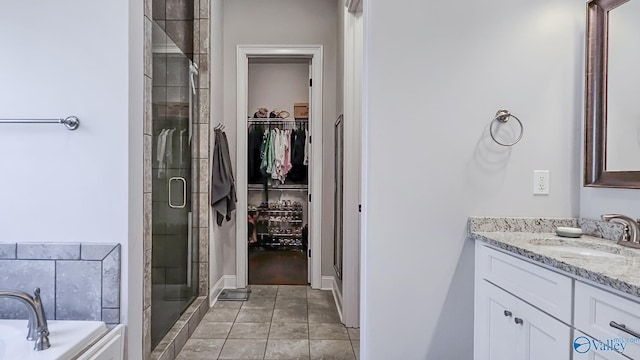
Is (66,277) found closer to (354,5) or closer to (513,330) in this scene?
(513,330)

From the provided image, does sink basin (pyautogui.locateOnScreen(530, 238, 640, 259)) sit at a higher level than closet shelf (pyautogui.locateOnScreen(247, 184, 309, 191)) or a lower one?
lower

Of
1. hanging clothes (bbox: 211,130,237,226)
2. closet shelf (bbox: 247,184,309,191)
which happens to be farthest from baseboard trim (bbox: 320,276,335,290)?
closet shelf (bbox: 247,184,309,191)

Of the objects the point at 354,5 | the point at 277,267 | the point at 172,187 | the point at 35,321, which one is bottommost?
the point at 277,267

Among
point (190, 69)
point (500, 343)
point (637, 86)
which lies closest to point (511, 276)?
point (500, 343)

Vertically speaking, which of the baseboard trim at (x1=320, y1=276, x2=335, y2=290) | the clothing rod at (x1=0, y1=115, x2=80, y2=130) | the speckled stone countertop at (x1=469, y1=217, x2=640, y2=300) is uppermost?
the clothing rod at (x1=0, y1=115, x2=80, y2=130)

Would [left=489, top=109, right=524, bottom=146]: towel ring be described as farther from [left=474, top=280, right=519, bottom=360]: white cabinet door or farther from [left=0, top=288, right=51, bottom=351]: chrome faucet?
[left=0, top=288, right=51, bottom=351]: chrome faucet

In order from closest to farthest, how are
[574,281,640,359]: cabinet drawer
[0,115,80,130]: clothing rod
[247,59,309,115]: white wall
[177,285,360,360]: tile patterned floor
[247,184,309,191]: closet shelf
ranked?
[574,281,640,359]: cabinet drawer
[0,115,80,130]: clothing rod
[177,285,360,360]: tile patterned floor
[247,184,309,191]: closet shelf
[247,59,309,115]: white wall

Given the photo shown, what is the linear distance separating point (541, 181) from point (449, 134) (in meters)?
0.52

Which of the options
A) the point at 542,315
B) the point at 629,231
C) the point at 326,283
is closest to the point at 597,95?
the point at 629,231

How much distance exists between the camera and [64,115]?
149 centimetres

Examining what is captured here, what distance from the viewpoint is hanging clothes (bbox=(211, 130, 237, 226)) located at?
10.4ft

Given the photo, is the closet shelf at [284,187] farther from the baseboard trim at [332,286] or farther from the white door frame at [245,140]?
the baseboard trim at [332,286]

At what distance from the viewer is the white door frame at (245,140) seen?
368cm

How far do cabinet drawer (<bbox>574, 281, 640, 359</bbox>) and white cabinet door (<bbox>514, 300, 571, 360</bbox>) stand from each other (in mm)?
83
